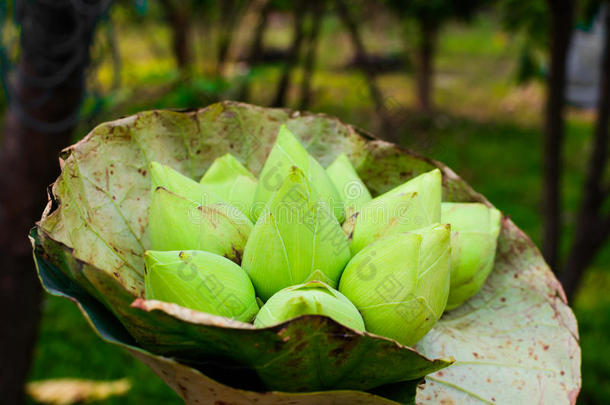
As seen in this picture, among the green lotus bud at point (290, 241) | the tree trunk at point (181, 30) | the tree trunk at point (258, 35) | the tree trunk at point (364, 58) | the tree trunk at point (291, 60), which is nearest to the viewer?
the green lotus bud at point (290, 241)

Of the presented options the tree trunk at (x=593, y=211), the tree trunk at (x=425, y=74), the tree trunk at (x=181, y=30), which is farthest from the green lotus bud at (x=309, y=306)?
the tree trunk at (x=425, y=74)

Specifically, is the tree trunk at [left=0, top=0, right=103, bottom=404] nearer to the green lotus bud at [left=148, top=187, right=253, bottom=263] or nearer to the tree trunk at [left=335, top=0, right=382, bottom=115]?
the tree trunk at [left=335, top=0, right=382, bottom=115]

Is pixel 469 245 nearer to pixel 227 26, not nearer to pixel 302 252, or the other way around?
pixel 302 252

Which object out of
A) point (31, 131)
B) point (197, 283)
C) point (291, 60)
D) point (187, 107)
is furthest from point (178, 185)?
point (291, 60)

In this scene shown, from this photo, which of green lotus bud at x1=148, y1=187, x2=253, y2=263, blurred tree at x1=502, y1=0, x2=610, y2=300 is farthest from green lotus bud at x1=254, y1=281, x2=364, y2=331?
blurred tree at x1=502, y1=0, x2=610, y2=300

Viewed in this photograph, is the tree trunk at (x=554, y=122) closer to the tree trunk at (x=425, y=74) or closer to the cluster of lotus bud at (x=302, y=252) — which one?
the cluster of lotus bud at (x=302, y=252)

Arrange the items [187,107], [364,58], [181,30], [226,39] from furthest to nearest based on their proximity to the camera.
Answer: [181,30], [226,39], [364,58], [187,107]
